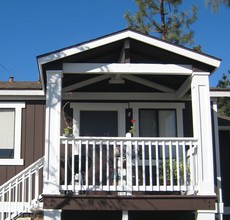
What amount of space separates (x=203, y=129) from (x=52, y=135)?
3.06 metres

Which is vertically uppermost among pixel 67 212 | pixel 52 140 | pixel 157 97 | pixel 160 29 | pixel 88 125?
pixel 160 29

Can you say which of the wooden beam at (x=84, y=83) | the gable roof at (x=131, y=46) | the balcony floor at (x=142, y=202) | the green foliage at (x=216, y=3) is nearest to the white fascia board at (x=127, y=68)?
the gable roof at (x=131, y=46)

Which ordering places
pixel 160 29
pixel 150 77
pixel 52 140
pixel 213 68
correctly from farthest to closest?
1. pixel 160 29
2. pixel 150 77
3. pixel 213 68
4. pixel 52 140

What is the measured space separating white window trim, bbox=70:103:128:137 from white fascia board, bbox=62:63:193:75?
2.16 meters

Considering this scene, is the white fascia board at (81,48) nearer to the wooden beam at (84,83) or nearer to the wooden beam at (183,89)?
the wooden beam at (183,89)

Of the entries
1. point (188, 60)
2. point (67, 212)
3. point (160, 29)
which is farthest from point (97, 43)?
point (160, 29)

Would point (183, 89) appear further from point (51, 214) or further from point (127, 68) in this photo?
point (51, 214)

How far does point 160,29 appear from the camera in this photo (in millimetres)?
23859

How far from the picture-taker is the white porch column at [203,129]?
872 cm

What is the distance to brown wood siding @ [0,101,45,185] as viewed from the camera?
443 inches

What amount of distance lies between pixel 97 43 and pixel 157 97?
290cm

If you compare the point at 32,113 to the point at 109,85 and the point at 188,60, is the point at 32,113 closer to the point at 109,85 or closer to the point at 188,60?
the point at 109,85

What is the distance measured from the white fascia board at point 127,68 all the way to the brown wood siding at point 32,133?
268 centimetres

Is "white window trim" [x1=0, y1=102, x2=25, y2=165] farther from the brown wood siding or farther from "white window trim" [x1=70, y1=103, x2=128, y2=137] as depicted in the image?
"white window trim" [x1=70, y1=103, x2=128, y2=137]
